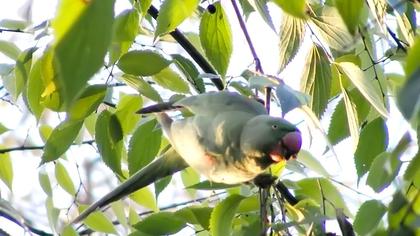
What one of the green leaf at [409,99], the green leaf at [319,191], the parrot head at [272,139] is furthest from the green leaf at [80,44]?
the green leaf at [319,191]

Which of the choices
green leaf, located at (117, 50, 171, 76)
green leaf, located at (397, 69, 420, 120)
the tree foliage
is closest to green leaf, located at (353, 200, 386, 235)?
the tree foliage

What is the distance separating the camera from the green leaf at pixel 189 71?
2.25 feet

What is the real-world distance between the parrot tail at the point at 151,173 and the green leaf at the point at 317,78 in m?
0.13

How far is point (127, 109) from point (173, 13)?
0.50 feet

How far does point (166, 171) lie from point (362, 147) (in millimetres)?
171

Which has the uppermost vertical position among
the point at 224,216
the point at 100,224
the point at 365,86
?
the point at 365,86

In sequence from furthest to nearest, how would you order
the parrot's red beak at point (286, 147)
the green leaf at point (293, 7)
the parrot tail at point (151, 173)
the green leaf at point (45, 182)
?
the green leaf at point (45, 182) → the parrot tail at point (151, 173) → the parrot's red beak at point (286, 147) → the green leaf at point (293, 7)

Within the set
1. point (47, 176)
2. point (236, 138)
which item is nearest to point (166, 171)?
point (236, 138)

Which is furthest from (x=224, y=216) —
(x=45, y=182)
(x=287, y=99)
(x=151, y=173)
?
(x=45, y=182)

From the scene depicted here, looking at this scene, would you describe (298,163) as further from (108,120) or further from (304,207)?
(108,120)

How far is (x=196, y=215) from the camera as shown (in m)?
0.67

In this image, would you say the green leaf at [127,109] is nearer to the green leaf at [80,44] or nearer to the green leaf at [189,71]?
the green leaf at [189,71]

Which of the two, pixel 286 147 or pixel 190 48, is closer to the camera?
pixel 286 147

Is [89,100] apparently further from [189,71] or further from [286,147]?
[286,147]
